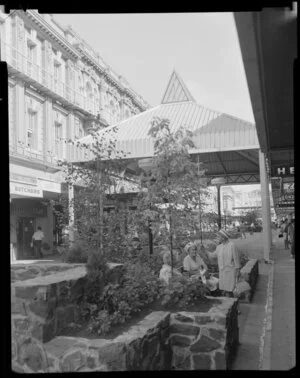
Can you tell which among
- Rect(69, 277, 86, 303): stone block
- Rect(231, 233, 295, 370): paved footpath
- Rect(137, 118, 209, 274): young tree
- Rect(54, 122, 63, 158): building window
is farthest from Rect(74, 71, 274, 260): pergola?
Rect(231, 233, 295, 370): paved footpath

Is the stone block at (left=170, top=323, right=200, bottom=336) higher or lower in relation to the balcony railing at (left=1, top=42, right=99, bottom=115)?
lower

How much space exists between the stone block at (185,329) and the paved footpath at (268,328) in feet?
2.25

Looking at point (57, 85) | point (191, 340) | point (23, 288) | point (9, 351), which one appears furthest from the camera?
point (57, 85)

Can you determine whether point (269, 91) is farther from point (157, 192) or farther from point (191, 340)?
point (191, 340)

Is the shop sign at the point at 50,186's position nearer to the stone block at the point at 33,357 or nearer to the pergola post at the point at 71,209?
the pergola post at the point at 71,209

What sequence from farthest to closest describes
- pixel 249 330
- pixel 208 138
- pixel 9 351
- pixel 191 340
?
pixel 208 138
pixel 249 330
pixel 191 340
pixel 9 351

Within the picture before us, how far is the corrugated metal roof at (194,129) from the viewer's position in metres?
9.71

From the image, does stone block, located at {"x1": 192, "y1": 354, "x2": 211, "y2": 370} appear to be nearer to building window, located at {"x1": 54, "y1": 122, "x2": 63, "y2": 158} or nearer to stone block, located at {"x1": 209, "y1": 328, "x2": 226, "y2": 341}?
stone block, located at {"x1": 209, "y1": 328, "x2": 226, "y2": 341}

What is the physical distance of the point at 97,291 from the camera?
552 centimetres

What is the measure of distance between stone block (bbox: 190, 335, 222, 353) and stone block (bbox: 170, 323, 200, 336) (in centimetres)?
10

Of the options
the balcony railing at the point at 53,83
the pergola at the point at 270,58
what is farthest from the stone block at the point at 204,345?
the balcony railing at the point at 53,83

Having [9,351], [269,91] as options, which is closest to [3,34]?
[9,351]

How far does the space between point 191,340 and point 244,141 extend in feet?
32.3

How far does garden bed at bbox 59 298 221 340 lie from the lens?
4730 mm
